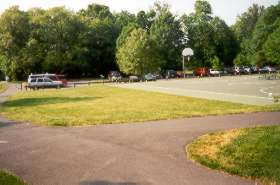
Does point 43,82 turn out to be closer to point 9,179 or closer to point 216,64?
point 9,179

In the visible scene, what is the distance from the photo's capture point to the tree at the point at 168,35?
273ft

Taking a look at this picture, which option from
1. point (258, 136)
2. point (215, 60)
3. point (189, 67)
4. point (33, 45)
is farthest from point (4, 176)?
point (189, 67)

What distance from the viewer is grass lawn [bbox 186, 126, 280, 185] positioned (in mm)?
8758

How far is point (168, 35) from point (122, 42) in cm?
1164

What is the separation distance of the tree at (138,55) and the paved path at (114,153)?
52193mm

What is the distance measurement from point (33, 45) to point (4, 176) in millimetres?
64637

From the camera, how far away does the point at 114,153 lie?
10922 millimetres

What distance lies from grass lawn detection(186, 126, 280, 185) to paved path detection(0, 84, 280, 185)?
0.37 meters

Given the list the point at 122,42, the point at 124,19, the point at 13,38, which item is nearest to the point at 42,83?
the point at 13,38

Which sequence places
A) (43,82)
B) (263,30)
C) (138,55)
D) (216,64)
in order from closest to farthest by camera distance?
(43,82)
(138,55)
(216,64)
(263,30)

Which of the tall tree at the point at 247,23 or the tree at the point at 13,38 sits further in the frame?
the tall tree at the point at 247,23

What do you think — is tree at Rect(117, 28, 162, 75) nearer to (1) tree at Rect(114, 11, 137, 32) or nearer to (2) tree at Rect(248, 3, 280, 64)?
(1) tree at Rect(114, 11, 137, 32)

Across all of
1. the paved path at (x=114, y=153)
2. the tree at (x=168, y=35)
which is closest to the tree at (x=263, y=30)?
the tree at (x=168, y=35)

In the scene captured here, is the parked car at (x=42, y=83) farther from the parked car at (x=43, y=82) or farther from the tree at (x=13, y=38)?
the tree at (x=13, y=38)
